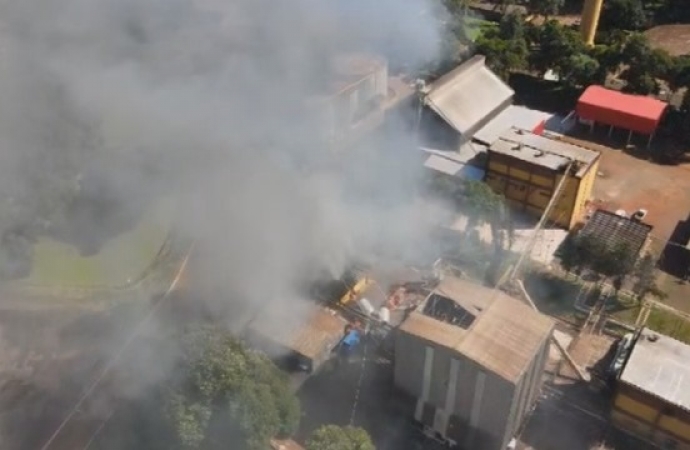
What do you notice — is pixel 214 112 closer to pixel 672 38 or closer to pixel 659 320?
pixel 659 320

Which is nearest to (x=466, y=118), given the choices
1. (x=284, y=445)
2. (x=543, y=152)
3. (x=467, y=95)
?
(x=467, y=95)

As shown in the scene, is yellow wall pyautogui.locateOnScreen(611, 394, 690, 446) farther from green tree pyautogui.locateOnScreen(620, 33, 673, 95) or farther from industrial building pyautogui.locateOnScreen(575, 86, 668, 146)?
green tree pyautogui.locateOnScreen(620, 33, 673, 95)

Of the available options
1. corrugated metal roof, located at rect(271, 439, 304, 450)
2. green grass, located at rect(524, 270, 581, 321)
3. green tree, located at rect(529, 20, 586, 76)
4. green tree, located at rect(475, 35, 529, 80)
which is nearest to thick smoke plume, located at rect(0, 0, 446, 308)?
green grass, located at rect(524, 270, 581, 321)

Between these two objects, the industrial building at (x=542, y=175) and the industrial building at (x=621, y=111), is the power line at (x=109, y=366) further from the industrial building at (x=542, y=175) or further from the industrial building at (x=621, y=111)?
the industrial building at (x=621, y=111)

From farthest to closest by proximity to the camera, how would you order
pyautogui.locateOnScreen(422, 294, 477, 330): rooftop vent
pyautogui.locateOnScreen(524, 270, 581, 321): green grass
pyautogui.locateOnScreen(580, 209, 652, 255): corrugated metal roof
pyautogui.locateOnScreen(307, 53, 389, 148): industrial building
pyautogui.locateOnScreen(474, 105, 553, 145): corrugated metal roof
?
pyautogui.locateOnScreen(474, 105, 553, 145): corrugated metal roof
pyautogui.locateOnScreen(307, 53, 389, 148): industrial building
pyautogui.locateOnScreen(580, 209, 652, 255): corrugated metal roof
pyautogui.locateOnScreen(524, 270, 581, 321): green grass
pyautogui.locateOnScreen(422, 294, 477, 330): rooftop vent

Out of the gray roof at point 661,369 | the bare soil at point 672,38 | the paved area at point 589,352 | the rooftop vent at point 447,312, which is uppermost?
the bare soil at point 672,38

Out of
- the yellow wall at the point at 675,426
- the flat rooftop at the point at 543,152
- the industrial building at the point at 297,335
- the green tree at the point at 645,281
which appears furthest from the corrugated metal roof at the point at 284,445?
the flat rooftop at the point at 543,152
